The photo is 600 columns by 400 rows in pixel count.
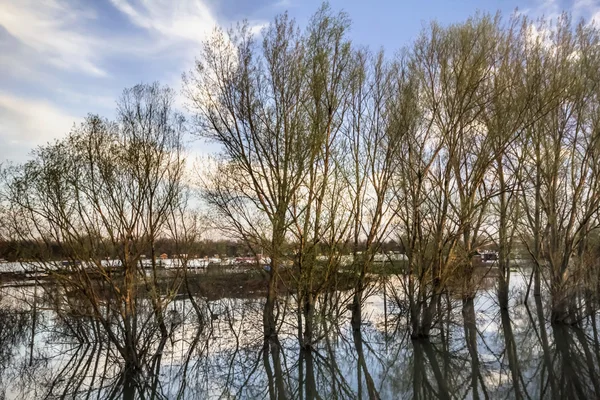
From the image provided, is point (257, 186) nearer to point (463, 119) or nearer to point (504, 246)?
point (463, 119)

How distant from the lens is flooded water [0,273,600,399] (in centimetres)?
1069

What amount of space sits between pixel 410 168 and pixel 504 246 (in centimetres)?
827

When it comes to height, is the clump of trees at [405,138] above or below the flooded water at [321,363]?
above

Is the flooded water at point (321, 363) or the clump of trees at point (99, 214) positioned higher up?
the clump of trees at point (99, 214)

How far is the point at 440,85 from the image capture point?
15.0 meters

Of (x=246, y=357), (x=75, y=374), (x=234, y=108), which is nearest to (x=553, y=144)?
(x=234, y=108)

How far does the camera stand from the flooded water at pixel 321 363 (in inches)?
421

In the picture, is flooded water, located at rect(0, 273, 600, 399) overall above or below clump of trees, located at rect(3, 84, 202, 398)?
below

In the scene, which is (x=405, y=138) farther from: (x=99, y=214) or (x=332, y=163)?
(x=99, y=214)

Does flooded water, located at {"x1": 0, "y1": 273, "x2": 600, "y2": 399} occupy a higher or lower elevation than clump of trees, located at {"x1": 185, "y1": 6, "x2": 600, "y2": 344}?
lower

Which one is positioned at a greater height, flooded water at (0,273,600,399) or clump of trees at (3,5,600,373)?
clump of trees at (3,5,600,373)

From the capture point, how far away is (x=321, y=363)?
1320 cm

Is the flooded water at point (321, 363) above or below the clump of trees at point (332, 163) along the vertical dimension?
below

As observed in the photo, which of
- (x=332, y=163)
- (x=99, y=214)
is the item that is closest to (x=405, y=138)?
(x=332, y=163)
